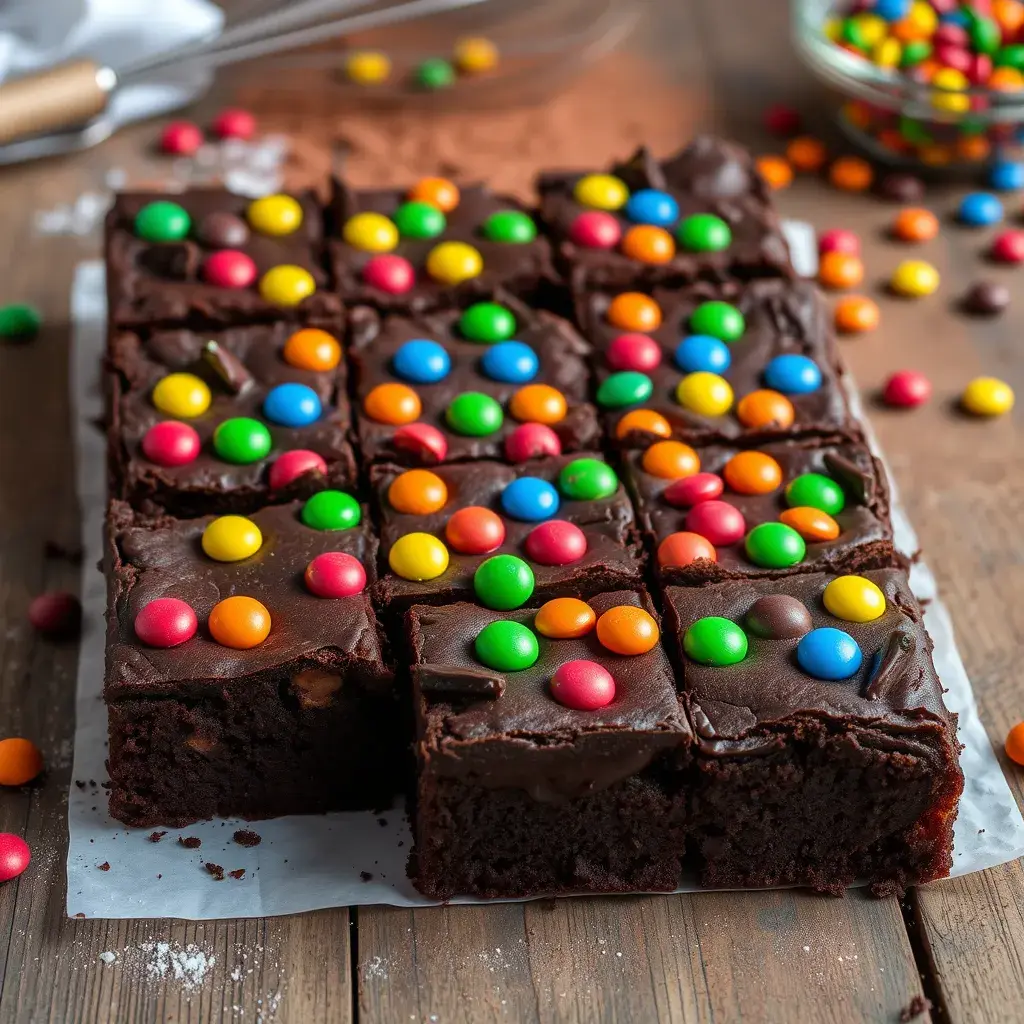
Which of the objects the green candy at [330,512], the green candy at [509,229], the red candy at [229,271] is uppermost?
the red candy at [229,271]

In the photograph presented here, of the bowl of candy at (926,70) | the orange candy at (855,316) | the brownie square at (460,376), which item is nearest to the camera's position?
the brownie square at (460,376)

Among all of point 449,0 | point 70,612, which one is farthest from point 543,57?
point 70,612

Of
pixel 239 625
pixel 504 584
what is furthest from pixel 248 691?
pixel 504 584

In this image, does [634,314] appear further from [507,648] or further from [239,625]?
[239,625]

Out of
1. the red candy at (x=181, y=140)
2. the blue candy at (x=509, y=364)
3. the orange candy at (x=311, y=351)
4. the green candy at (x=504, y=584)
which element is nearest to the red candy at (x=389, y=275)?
the orange candy at (x=311, y=351)

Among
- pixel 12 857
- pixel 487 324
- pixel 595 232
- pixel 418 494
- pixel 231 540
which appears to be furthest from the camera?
pixel 595 232

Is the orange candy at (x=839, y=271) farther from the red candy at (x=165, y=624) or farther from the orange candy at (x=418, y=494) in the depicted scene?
the red candy at (x=165, y=624)
